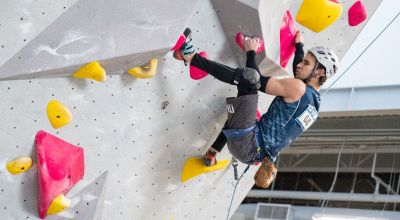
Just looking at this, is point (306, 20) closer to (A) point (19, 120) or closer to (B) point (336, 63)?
(B) point (336, 63)

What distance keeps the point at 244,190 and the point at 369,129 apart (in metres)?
4.43

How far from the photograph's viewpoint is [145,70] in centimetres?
320

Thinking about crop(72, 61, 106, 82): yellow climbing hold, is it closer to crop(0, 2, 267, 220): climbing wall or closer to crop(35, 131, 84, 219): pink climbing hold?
crop(0, 2, 267, 220): climbing wall

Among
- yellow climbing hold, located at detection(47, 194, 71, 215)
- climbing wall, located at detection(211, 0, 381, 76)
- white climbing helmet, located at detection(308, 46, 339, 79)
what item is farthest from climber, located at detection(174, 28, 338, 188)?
yellow climbing hold, located at detection(47, 194, 71, 215)

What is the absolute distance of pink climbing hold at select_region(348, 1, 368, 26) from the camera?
3.80 m

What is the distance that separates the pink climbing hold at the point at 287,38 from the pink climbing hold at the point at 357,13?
398 mm

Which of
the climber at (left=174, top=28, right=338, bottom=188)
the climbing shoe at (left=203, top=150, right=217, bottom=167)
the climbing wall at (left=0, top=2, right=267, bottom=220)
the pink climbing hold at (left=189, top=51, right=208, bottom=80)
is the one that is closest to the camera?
the climbing wall at (left=0, top=2, right=267, bottom=220)

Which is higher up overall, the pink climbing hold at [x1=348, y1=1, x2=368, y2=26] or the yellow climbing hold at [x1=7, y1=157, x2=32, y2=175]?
the pink climbing hold at [x1=348, y1=1, x2=368, y2=26]

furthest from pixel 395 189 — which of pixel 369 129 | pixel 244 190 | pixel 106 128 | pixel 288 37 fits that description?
pixel 106 128

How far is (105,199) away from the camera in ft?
11.3

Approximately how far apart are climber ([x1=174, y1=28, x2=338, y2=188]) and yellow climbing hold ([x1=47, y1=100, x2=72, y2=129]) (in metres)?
0.66

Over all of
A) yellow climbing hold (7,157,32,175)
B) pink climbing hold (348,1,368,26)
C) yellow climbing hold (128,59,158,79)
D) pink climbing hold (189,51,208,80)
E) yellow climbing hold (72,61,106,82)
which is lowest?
yellow climbing hold (7,157,32,175)

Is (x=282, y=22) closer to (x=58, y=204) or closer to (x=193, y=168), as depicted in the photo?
(x=193, y=168)

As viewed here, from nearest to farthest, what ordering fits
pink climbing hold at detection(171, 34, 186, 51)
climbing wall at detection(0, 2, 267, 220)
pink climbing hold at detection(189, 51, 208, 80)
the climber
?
climbing wall at detection(0, 2, 267, 220) < pink climbing hold at detection(171, 34, 186, 51) < the climber < pink climbing hold at detection(189, 51, 208, 80)
